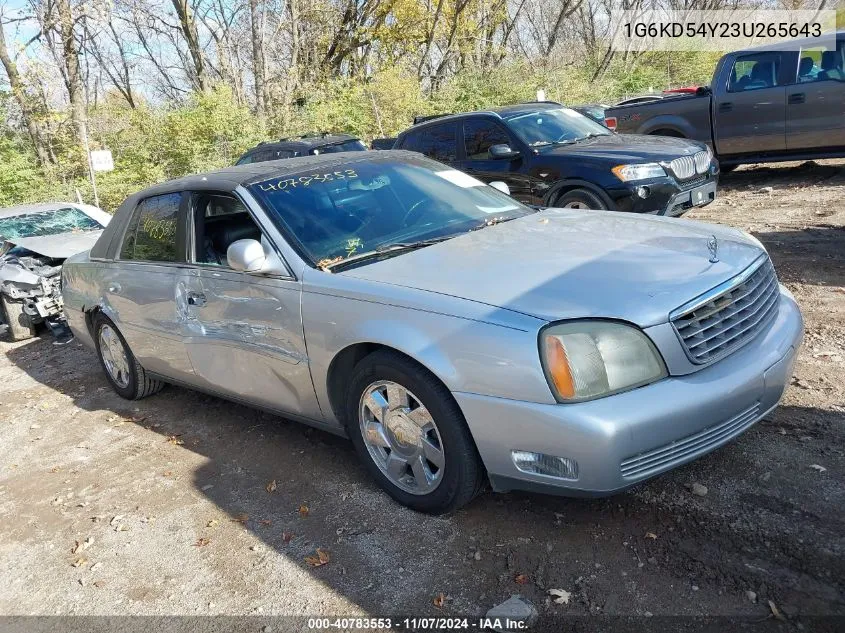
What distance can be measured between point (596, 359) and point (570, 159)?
5687 millimetres

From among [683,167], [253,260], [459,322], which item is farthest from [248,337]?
[683,167]

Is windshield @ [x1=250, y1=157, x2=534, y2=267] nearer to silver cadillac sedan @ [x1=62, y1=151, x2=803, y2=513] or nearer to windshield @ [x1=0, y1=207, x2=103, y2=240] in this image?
silver cadillac sedan @ [x1=62, y1=151, x2=803, y2=513]

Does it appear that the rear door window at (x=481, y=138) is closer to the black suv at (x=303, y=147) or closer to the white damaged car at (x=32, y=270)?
the black suv at (x=303, y=147)

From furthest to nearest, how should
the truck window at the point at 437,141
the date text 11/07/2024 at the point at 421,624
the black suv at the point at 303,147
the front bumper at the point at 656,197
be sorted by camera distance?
1. the black suv at the point at 303,147
2. the truck window at the point at 437,141
3. the front bumper at the point at 656,197
4. the date text 11/07/2024 at the point at 421,624

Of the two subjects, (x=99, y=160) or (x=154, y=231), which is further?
(x=99, y=160)

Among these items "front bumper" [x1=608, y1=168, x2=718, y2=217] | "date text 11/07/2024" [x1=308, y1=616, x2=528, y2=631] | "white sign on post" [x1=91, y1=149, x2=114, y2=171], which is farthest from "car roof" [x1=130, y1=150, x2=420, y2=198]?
"white sign on post" [x1=91, y1=149, x2=114, y2=171]

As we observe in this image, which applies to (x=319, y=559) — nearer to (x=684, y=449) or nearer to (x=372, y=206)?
(x=684, y=449)

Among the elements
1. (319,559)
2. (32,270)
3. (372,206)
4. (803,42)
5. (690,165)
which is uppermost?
(803,42)

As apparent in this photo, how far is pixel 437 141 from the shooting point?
31.0ft

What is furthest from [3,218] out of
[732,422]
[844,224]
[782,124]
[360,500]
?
[782,124]

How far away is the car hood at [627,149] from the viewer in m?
7.79

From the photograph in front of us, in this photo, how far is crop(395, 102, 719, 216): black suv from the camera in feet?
25.0

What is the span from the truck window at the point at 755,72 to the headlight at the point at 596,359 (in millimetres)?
9287

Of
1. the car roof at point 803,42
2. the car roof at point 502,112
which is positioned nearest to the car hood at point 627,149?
the car roof at point 502,112
